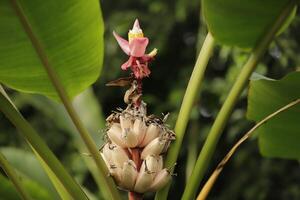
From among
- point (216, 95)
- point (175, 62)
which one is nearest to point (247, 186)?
point (216, 95)

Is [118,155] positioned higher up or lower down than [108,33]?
higher up

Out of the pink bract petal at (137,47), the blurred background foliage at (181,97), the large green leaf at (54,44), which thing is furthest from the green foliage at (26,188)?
the blurred background foliage at (181,97)

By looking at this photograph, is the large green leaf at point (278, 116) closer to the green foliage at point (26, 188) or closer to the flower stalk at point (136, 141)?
the flower stalk at point (136, 141)

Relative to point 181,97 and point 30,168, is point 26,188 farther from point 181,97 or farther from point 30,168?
point 181,97

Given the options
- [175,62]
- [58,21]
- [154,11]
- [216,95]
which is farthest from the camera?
[175,62]

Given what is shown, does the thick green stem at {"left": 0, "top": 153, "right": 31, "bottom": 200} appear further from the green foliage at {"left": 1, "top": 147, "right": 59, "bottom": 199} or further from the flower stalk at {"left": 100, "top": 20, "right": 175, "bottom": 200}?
the green foliage at {"left": 1, "top": 147, "right": 59, "bottom": 199}

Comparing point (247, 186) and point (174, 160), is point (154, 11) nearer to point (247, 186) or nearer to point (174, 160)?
point (247, 186)

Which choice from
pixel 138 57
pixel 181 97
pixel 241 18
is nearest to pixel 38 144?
pixel 138 57
